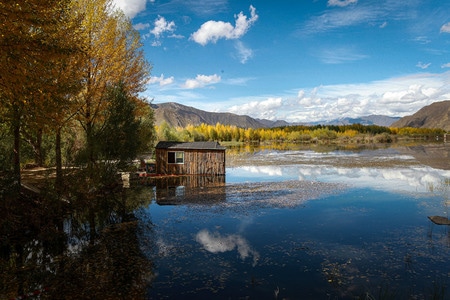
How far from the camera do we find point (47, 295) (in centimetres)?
773

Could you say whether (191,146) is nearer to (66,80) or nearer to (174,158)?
(174,158)

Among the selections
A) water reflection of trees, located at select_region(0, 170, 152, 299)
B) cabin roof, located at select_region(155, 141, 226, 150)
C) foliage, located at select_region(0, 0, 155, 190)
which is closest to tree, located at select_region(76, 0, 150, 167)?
foliage, located at select_region(0, 0, 155, 190)

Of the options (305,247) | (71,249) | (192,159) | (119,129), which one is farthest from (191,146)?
(305,247)

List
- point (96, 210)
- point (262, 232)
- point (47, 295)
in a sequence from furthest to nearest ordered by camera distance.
Result: point (96, 210)
point (262, 232)
point (47, 295)

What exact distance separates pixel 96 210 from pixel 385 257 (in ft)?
48.2

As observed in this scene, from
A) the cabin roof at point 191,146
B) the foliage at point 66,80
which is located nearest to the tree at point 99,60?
the foliage at point 66,80

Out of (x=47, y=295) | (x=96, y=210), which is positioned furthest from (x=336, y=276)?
(x=96, y=210)

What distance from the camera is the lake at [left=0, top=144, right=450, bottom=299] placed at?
26.9 ft

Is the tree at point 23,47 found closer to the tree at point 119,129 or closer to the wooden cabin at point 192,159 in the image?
the tree at point 119,129

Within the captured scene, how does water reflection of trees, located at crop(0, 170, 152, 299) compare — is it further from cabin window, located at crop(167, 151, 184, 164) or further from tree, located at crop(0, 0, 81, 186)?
cabin window, located at crop(167, 151, 184, 164)

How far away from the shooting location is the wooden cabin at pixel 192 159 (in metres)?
31.9

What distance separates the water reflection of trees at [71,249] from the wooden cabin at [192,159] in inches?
544

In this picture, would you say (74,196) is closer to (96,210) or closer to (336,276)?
(96,210)

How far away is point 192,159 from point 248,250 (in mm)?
21800
